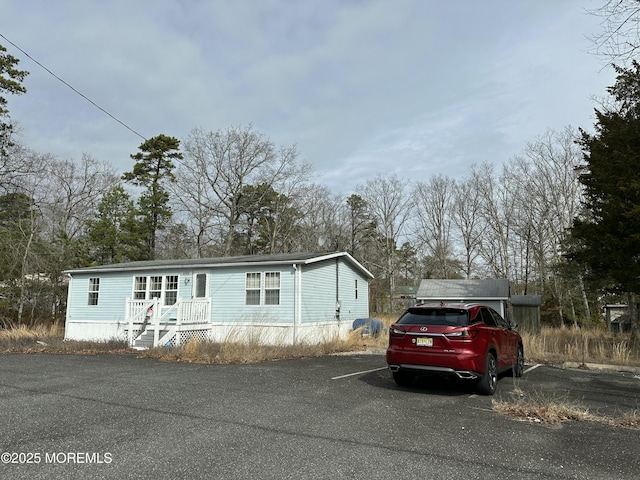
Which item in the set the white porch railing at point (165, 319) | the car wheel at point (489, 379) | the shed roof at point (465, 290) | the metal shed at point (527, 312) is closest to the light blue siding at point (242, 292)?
the white porch railing at point (165, 319)

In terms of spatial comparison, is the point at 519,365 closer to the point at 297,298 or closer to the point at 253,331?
the point at 297,298

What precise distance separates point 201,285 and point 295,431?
1440cm

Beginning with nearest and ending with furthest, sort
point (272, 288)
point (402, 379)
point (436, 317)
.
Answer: point (436, 317)
point (402, 379)
point (272, 288)

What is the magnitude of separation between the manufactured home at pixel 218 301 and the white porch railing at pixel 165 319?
37 mm

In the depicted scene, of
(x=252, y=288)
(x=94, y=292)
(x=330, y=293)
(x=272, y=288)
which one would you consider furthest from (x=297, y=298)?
(x=94, y=292)

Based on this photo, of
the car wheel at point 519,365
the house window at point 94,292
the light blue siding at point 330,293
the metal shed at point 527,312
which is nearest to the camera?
the car wheel at point 519,365

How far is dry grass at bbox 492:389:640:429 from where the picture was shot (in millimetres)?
5809

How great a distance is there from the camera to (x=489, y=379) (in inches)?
301

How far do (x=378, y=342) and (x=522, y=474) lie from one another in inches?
552

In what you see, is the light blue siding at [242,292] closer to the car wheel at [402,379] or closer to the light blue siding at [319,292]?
the light blue siding at [319,292]

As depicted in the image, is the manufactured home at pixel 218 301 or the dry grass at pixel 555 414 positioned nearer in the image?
the dry grass at pixel 555 414

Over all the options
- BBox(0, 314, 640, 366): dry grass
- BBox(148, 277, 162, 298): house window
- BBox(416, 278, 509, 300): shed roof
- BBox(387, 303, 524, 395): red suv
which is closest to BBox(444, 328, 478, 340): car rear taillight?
BBox(387, 303, 524, 395): red suv

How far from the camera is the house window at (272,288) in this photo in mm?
17141

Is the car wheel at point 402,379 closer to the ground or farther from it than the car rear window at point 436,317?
closer to the ground
